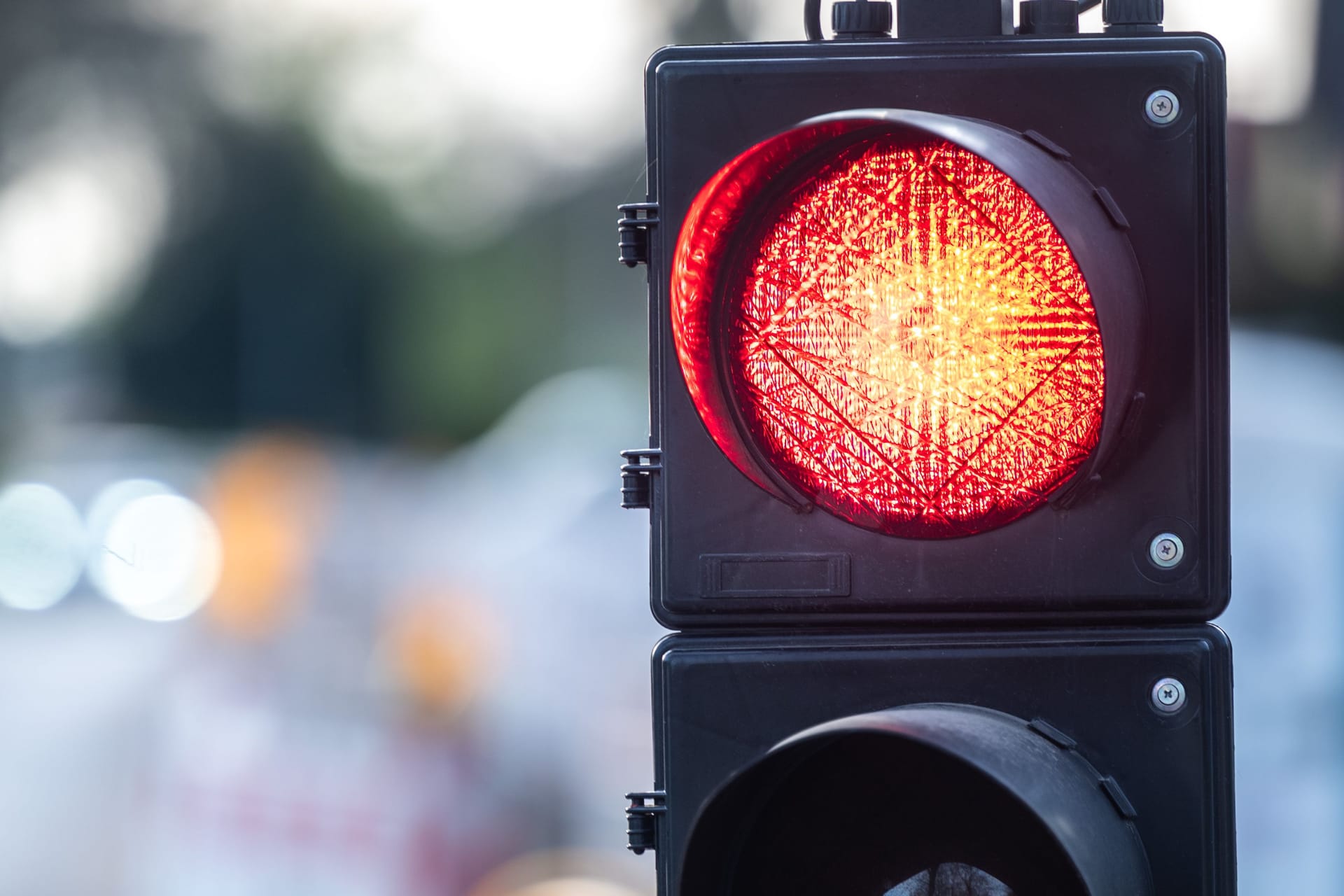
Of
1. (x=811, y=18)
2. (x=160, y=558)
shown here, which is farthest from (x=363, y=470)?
(x=811, y=18)

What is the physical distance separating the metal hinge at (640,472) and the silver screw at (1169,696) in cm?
42

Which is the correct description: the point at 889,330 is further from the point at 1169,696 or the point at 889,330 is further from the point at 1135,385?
the point at 1169,696

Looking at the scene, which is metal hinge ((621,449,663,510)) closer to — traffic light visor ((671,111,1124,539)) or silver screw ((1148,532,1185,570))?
traffic light visor ((671,111,1124,539))

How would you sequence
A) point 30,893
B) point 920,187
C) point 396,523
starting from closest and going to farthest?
1. point 920,187
2. point 30,893
3. point 396,523

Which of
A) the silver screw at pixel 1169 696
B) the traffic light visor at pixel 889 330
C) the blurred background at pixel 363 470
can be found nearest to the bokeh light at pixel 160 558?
the blurred background at pixel 363 470

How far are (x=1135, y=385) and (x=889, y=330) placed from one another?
7.3 inches

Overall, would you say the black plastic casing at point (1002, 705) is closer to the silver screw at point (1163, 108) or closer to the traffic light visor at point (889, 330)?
Result: the traffic light visor at point (889, 330)

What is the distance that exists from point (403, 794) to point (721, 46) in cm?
388

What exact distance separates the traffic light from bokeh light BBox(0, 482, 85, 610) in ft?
18.0

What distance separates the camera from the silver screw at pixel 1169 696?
1101 mm

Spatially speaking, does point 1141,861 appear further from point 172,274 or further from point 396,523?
point 172,274

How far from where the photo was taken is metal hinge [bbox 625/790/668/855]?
3.79 ft

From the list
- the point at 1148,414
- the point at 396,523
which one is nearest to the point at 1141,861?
the point at 1148,414

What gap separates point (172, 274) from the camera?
809 cm
